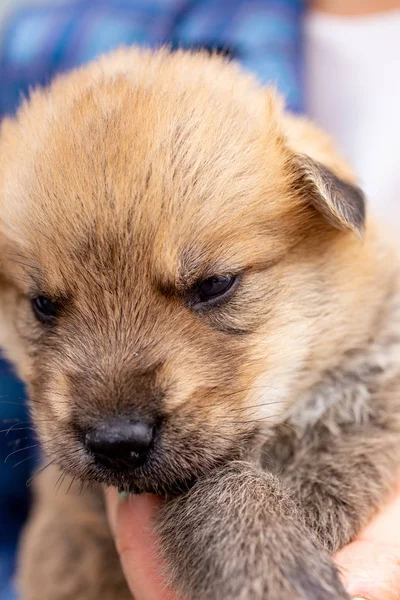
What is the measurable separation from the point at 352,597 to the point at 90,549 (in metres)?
1.18

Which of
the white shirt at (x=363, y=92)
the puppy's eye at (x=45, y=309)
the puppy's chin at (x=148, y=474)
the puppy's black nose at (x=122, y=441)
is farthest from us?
the white shirt at (x=363, y=92)

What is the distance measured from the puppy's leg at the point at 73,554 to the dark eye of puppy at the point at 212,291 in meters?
1.10

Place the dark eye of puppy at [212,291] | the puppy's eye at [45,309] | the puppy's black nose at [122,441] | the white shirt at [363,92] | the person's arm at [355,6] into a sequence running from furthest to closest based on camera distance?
the person's arm at [355,6] < the white shirt at [363,92] < the puppy's eye at [45,309] < the dark eye of puppy at [212,291] < the puppy's black nose at [122,441]

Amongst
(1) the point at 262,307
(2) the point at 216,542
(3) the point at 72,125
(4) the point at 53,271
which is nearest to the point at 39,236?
(4) the point at 53,271

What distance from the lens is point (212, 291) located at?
5.99 ft

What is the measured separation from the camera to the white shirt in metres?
3.14

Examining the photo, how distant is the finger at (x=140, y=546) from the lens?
185 centimetres

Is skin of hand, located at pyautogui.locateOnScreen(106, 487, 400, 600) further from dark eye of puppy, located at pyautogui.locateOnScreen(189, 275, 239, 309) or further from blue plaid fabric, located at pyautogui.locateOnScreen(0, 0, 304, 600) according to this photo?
blue plaid fabric, located at pyautogui.locateOnScreen(0, 0, 304, 600)

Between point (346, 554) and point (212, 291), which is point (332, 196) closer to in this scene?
point (212, 291)

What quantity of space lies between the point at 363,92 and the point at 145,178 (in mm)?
1911

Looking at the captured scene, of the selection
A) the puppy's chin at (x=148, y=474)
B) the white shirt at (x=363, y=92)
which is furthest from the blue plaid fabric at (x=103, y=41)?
the puppy's chin at (x=148, y=474)

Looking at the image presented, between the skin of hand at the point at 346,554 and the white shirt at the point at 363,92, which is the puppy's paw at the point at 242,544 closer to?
the skin of hand at the point at 346,554

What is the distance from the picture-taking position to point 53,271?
6.02 ft

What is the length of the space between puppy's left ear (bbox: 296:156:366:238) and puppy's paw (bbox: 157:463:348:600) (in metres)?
0.76
